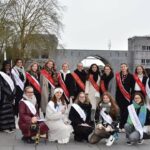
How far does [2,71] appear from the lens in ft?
33.4

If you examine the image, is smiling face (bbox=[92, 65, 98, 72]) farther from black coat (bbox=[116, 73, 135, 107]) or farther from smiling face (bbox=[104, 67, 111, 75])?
black coat (bbox=[116, 73, 135, 107])

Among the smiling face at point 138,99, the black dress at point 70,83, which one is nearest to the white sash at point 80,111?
the smiling face at point 138,99

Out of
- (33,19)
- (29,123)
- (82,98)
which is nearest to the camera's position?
(29,123)

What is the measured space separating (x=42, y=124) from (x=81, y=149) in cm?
95

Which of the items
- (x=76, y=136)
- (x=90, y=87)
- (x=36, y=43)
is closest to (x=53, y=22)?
(x=36, y=43)

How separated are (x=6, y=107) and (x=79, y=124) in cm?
175

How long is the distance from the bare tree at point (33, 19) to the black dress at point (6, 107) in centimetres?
2445

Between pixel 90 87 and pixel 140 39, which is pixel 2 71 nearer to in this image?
pixel 90 87

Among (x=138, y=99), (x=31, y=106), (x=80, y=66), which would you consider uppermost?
(x=80, y=66)

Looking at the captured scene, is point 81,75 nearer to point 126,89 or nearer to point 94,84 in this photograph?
point 94,84

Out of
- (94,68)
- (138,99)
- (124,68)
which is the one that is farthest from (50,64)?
(138,99)

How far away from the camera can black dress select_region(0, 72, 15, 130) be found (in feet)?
31.9

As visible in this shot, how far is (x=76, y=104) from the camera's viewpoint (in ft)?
30.6

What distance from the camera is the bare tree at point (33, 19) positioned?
1369 inches
